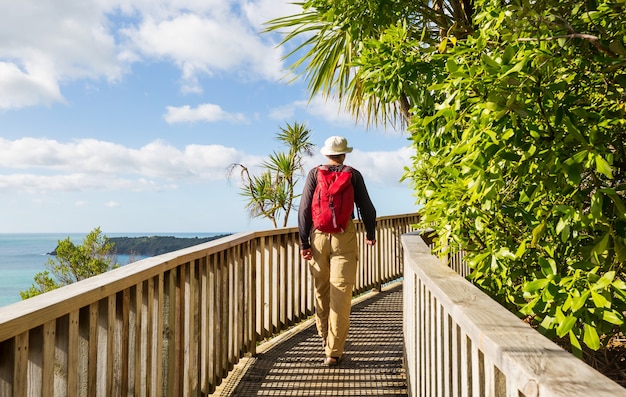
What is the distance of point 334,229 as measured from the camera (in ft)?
13.1

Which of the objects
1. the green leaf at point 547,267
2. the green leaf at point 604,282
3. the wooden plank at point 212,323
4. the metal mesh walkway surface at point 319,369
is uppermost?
the green leaf at point 547,267

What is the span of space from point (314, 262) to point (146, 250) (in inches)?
2587

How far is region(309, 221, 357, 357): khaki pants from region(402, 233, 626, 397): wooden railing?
54.9 inches

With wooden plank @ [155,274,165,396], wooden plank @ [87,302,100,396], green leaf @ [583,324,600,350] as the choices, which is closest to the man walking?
wooden plank @ [155,274,165,396]

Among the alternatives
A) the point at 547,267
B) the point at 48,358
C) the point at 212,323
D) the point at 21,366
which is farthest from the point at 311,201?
the point at 21,366

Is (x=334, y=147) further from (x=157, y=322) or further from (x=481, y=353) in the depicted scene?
(x=481, y=353)

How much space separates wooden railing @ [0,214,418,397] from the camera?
1.43m

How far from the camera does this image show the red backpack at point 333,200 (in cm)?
398

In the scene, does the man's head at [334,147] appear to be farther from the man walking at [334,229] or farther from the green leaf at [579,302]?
the green leaf at [579,302]

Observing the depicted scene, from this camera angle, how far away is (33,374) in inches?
56.1

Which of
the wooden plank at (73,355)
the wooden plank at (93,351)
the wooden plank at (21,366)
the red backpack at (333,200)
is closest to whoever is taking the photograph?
the wooden plank at (21,366)

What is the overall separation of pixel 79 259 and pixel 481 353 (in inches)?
820

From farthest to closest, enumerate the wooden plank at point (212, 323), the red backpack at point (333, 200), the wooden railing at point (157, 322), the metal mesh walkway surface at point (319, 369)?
the red backpack at point (333, 200) → the metal mesh walkway surface at point (319, 369) → the wooden plank at point (212, 323) → the wooden railing at point (157, 322)

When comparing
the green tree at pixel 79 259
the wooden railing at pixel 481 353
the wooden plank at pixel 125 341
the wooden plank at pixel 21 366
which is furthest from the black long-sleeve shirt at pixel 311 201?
the green tree at pixel 79 259
